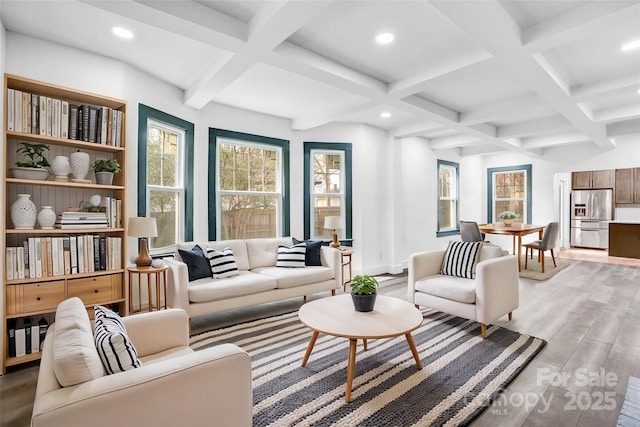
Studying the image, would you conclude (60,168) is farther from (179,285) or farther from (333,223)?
(333,223)

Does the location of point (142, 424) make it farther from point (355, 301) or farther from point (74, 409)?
point (355, 301)

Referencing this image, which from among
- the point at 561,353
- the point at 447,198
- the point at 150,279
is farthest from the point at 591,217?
the point at 150,279

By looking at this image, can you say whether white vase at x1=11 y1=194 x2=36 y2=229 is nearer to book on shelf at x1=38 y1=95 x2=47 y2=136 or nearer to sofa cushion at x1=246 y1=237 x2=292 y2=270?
book on shelf at x1=38 y1=95 x2=47 y2=136

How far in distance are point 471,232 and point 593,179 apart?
4284 millimetres

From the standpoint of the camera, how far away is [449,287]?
3.18m

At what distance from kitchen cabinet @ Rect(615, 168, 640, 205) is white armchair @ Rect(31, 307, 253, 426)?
946cm

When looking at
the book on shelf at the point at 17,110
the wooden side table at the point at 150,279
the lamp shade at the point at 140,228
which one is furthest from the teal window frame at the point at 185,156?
the book on shelf at the point at 17,110

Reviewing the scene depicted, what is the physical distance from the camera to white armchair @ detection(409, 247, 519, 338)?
9.60 ft

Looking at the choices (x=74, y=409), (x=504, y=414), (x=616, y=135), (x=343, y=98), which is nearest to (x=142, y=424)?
(x=74, y=409)

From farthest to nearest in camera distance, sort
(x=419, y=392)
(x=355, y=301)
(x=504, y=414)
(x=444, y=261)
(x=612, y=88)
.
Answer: (x=444, y=261) < (x=612, y=88) < (x=355, y=301) < (x=419, y=392) < (x=504, y=414)

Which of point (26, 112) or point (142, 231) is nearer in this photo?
point (26, 112)

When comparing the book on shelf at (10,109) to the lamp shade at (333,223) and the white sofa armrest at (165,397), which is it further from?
the lamp shade at (333,223)

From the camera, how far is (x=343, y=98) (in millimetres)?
4148

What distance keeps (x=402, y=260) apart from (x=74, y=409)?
17.9 ft
